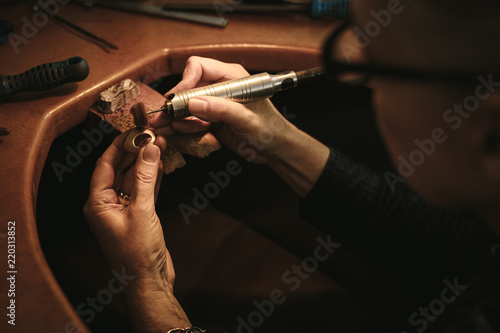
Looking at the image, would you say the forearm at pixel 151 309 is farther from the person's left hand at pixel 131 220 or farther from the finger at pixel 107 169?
the finger at pixel 107 169

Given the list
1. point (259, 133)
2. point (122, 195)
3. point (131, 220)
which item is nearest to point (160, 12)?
point (259, 133)

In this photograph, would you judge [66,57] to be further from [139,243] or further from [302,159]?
[302,159]

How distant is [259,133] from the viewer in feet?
3.57

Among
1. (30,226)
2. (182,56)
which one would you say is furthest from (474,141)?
(182,56)

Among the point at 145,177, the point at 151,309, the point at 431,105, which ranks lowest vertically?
the point at 151,309

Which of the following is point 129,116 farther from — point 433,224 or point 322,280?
point 433,224

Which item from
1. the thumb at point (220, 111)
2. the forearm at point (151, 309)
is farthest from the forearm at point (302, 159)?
the forearm at point (151, 309)

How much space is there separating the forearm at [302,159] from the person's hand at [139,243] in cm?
48

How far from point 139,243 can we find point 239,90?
503 millimetres

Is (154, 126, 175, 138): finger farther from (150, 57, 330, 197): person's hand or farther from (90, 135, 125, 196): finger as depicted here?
(90, 135, 125, 196): finger

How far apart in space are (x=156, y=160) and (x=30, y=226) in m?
0.32

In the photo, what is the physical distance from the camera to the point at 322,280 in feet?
3.75

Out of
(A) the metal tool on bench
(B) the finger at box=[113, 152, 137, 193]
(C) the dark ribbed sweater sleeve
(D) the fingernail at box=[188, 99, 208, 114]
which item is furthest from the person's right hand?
(A) the metal tool on bench

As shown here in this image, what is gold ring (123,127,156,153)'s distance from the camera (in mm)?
917
